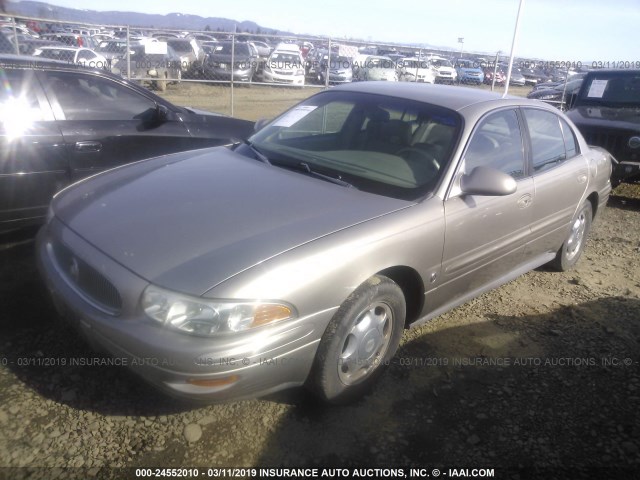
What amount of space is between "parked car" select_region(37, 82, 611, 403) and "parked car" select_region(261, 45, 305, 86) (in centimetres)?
1448

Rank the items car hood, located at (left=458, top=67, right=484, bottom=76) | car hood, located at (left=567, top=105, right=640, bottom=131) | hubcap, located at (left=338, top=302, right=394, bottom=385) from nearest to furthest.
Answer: hubcap, located at (left=338, top=302, right=394, bottom=385), car hood, located at (left=567, top=105, right=640, bottom=131), car hood, located at (left=458, top=67, right=484, bottom=76)

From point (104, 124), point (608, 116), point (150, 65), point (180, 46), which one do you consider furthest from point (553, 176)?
point (180, 46)

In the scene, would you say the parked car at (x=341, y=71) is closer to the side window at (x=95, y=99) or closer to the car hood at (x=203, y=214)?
the side window at (x=95, y=99)

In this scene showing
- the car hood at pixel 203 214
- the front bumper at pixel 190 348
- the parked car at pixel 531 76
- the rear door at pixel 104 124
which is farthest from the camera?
the parked car at pixel 531 76

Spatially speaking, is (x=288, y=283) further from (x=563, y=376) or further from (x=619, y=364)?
(x=619, y=364)

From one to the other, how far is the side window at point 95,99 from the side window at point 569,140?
3773mm

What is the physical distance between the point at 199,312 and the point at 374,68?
1620 centimetres

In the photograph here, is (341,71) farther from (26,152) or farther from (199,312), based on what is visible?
(199,312)

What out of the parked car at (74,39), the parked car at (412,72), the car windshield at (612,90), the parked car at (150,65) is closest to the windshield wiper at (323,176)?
the car windshield at (612,90)

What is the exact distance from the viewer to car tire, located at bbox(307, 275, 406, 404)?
2557 millimetres

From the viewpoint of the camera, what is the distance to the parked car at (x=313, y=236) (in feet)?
7.34

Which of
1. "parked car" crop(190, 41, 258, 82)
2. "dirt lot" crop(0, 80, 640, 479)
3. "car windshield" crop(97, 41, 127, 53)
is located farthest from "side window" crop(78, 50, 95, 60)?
"dirt lot" crop(0, 80, 640, 479)

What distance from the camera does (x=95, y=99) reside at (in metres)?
4.82

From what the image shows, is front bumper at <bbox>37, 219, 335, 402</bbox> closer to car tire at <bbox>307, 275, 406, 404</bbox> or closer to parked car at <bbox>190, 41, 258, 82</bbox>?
car tire at <bbox>307, 275, 406, 404</bbox>
